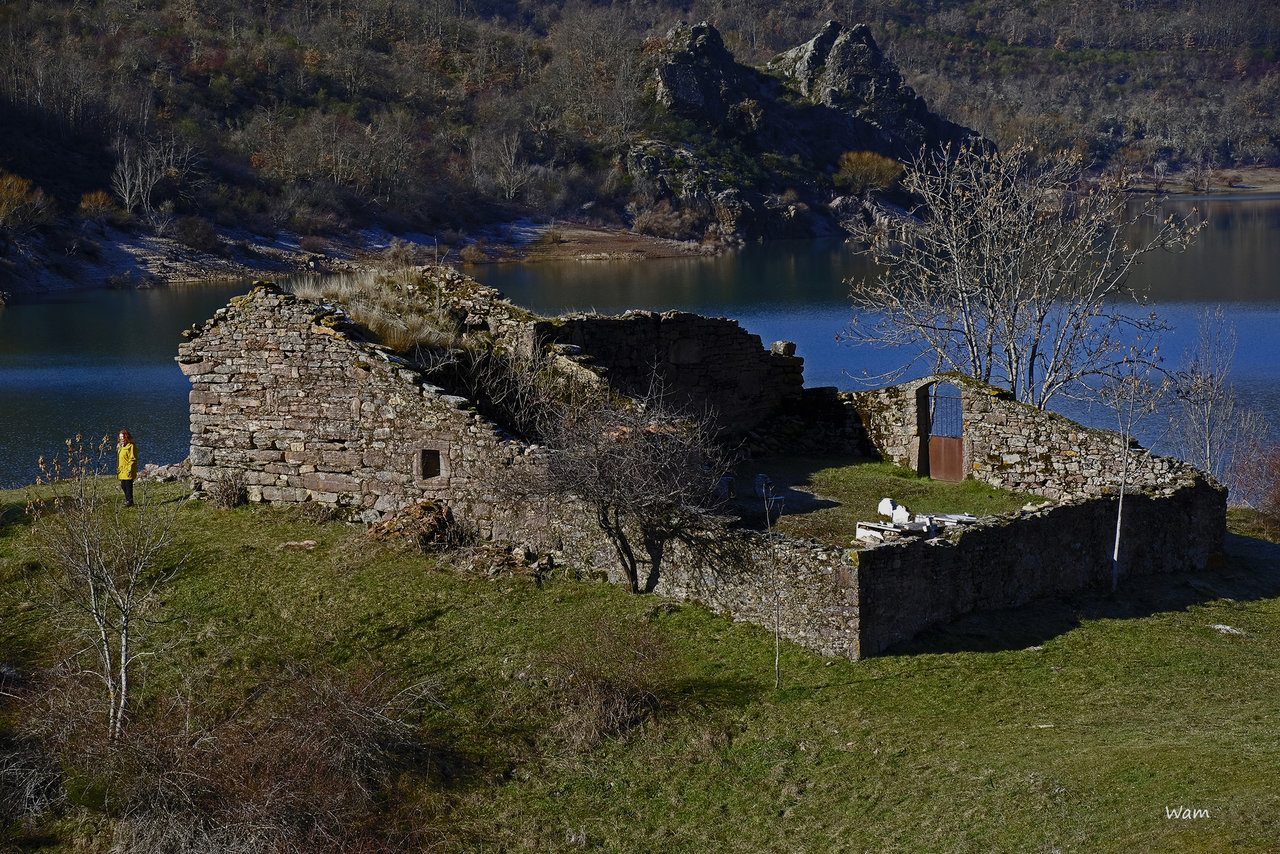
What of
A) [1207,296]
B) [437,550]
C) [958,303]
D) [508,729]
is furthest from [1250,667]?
[1207,296]

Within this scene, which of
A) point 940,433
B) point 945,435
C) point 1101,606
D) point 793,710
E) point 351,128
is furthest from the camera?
point 351,128

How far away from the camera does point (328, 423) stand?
15.6 metres

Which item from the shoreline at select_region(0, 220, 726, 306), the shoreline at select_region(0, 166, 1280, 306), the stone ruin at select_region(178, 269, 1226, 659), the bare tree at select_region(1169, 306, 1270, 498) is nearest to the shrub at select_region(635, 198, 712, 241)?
the shoreline at select_region(0, 166, 1280, 306)

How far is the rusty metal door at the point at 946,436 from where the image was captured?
18672mm

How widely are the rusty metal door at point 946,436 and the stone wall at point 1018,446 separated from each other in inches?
5.6

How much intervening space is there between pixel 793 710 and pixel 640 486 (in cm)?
309

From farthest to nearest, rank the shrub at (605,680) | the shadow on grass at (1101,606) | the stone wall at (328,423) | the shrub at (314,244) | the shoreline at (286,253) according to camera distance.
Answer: the shrub at (314,244)
the shoreline at (286,253)
the stone wall at (328,423)
the shadow on grass at (1101,606)
the shrub at (605,680)

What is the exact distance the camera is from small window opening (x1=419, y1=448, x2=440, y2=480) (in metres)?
15.1

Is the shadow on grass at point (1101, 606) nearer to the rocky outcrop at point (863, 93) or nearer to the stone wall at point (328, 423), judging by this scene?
the stone wall at point (328, 423)

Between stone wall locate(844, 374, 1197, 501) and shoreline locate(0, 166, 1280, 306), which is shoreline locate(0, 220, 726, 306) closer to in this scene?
shoreline locate(0, 166, 1280, 306)

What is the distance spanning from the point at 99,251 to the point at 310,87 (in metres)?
41.2

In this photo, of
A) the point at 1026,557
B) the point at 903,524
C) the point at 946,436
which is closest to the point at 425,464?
the point at 903,524

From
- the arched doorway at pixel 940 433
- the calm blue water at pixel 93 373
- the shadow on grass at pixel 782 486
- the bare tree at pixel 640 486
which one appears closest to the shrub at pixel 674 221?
the calm blue water at pixel 93 373

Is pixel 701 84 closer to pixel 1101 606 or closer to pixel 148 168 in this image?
pixel 148 168
